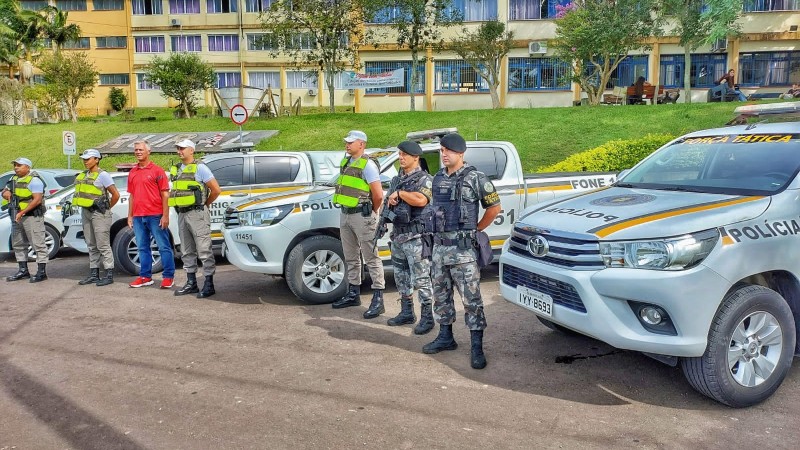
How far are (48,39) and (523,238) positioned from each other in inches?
1891

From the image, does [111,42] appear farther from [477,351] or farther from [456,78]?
[477,351]

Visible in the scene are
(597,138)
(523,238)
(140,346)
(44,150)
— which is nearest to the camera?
(523,238)

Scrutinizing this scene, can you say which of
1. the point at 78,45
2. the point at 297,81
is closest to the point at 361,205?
the point at 297,81

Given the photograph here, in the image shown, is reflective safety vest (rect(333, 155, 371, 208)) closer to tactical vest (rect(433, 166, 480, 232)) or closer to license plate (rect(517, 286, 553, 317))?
tactical vest (rect(433, 166, 480, 232))

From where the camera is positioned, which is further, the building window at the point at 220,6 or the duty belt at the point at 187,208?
the building window at the point at 220,6

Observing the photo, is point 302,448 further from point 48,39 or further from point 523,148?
point 48,39

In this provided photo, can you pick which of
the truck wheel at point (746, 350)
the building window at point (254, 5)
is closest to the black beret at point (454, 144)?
the truck wheel at point (746, 350)

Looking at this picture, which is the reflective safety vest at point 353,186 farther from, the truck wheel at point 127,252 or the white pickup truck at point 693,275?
the truck wheel at point 127,252

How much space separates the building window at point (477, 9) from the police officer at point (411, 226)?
91.1 ft

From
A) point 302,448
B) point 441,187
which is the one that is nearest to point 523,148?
point 441,187

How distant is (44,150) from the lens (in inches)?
1003

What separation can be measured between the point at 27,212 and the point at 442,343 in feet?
22.0

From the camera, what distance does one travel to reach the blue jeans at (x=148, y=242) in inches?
316

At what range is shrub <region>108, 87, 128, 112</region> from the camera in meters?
40.9
